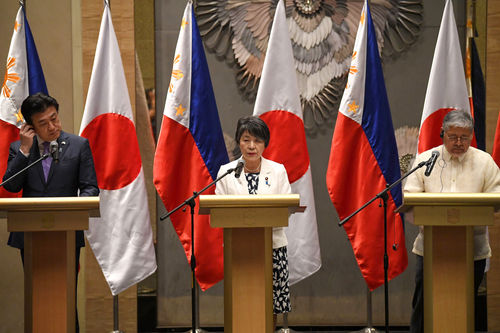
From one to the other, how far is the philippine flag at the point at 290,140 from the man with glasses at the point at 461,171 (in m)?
0.89

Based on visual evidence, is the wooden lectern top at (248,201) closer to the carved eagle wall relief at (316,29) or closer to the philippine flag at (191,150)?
the philippine flag at (191,150)

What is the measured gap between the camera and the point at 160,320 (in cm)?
497

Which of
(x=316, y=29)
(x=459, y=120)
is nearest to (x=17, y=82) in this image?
(x=316, y=29)

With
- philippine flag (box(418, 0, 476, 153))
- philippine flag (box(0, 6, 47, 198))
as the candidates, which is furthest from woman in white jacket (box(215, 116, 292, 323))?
philippine flag (box(0, 6, 47, 198))

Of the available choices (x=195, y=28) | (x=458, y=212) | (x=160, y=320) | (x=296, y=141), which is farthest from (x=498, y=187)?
(x=160, y=320)

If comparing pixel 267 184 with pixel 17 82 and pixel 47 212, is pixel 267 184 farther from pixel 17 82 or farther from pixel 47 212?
pixel 17 82

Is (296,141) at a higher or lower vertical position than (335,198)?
higher

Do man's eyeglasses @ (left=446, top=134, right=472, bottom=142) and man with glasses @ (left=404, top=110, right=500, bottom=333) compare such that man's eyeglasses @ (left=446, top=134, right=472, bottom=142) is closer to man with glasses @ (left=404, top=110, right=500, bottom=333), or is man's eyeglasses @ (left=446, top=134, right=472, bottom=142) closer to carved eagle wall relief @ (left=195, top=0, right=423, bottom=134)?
man with glasses @ (left=404, top=110, right=500, bottom=333)

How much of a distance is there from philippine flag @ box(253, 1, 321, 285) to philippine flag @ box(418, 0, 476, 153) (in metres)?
0.84

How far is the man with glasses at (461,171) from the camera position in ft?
11.0

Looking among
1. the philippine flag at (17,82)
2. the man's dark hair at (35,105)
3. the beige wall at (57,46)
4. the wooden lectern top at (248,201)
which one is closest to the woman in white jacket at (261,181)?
the wooden lectern top at (248,201)

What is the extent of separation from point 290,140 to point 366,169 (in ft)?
1.79

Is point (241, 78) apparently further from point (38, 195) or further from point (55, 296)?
point (55, 296)

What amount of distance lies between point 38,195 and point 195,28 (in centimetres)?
162
